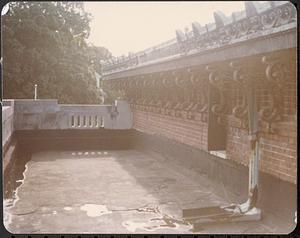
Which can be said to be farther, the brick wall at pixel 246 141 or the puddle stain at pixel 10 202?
the puddle stain at pixel 10 202

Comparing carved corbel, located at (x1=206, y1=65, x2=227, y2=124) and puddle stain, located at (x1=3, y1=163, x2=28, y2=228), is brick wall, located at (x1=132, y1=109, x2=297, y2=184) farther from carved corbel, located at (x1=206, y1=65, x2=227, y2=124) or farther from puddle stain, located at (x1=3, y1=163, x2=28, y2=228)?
puddle stain, located at (x1=3, y1=163, x2=28, y2=228)

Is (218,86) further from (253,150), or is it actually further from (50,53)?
(50,53)

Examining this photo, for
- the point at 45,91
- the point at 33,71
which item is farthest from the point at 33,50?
the point at 45,91

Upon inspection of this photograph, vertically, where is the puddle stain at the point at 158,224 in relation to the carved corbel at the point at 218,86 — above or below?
below

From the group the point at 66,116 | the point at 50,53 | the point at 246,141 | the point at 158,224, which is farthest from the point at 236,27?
the point at 66,116

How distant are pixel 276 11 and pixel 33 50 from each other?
16.0ft

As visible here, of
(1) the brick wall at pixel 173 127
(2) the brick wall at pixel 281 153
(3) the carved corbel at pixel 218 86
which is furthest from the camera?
(1) the brick wall at pixel 173 127

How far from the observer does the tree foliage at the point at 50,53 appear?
618 centimetres

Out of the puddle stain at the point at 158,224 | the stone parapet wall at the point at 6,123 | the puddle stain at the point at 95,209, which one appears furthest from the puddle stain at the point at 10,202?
the puddle stain at the point at 158,224

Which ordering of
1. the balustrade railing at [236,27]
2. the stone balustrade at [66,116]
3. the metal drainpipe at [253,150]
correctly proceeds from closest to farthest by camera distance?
the balustrade railing at [236,27]
the metal drainpipe at [253,150]
the stone balustrade at [66,116]

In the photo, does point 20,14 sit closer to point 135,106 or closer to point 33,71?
point 33,71

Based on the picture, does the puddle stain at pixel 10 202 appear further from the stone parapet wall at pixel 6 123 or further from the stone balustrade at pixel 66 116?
the stone balustrade at pixel 66 116

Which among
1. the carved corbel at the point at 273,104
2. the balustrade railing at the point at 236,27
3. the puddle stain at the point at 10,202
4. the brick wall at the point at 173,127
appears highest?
the balustrade railing at the point at 236,27

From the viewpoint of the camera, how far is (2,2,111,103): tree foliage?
20.3ft
